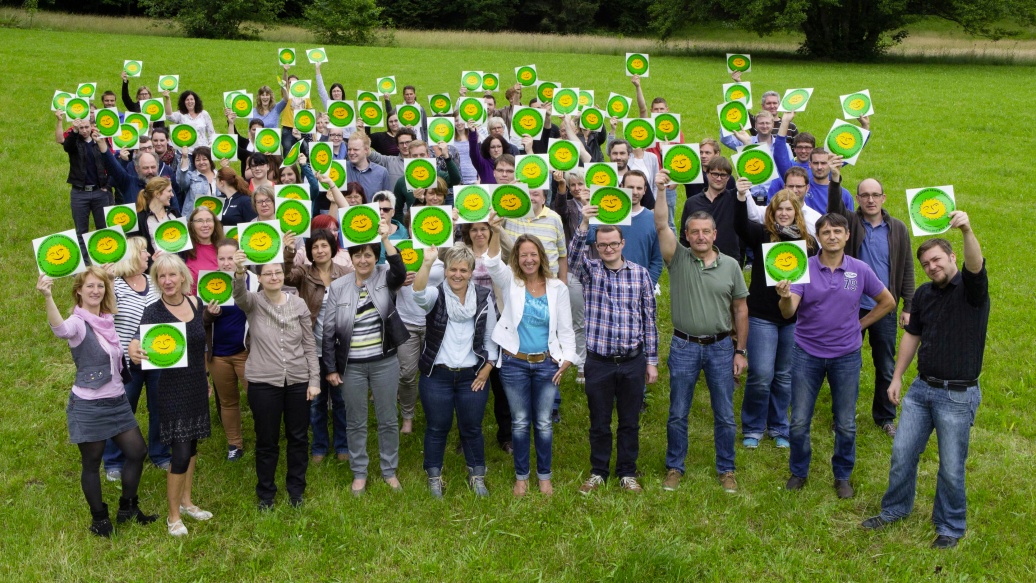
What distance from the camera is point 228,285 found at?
6.83 m

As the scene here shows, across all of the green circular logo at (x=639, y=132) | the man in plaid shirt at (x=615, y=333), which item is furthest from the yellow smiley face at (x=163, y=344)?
the green circular logo at (x=639, y=132)

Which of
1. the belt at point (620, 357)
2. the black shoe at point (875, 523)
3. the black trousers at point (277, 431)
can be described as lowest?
the black shoe at point (875, 523)

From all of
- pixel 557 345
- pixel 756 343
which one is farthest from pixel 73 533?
pixel 756 343

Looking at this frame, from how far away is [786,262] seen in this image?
6746 millimetres

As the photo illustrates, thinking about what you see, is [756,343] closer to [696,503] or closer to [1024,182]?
[696,503]

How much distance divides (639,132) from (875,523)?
17.5 ft

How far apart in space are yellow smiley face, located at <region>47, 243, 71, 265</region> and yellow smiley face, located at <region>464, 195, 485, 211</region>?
10.2ft

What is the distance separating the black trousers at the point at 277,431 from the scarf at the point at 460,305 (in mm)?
1328

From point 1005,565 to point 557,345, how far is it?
3.70 m

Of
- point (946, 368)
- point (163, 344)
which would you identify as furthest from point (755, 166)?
point (163, 344)

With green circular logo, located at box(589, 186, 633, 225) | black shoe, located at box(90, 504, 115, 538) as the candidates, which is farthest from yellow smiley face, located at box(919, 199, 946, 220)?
black shoe, located at box(90, 504, 115, 538)

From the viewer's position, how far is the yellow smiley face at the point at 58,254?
6314 millimetres

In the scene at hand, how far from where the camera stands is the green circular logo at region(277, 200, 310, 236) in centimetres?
759

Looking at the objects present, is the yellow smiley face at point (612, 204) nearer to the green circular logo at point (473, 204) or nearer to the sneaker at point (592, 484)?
the green circular logo at point (473, 204)
